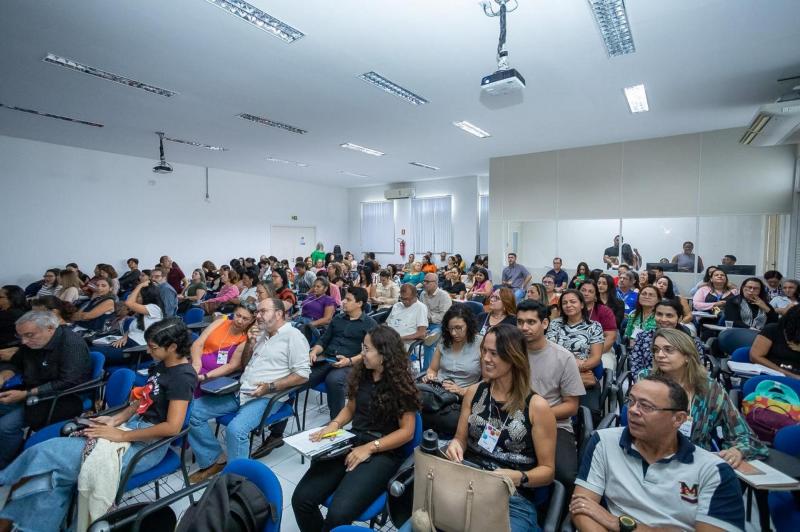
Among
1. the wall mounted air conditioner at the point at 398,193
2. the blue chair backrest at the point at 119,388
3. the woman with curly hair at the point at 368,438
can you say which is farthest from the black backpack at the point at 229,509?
the wall mounted air conditioner at the point at 398,193

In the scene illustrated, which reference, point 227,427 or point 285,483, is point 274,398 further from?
point 285,483

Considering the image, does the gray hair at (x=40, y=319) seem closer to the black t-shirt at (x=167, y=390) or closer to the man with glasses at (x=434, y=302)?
the black t-shirt at (x=167, y=390)

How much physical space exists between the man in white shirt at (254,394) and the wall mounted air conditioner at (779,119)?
5784 millimetres

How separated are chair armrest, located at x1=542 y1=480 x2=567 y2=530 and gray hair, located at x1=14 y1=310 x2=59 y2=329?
3.42 metres

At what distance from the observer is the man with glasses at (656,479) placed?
133 centimetres

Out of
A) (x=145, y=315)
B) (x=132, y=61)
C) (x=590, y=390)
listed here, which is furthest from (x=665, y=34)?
(x=145, y=315)

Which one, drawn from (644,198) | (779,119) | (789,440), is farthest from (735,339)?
(644,198)

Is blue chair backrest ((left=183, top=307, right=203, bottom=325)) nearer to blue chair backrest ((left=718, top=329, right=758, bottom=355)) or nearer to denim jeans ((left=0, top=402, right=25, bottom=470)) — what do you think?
denim jeans ((left=0, top=402, right=25, bottom=470))

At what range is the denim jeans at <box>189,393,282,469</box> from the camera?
254 cm

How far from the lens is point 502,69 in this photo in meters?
3.20

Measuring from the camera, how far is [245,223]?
38.7 ft

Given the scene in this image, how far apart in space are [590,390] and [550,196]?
23.2ft

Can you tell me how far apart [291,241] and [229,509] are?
1244 centimetres

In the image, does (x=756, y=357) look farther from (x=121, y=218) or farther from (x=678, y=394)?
(x=121, y=218)
